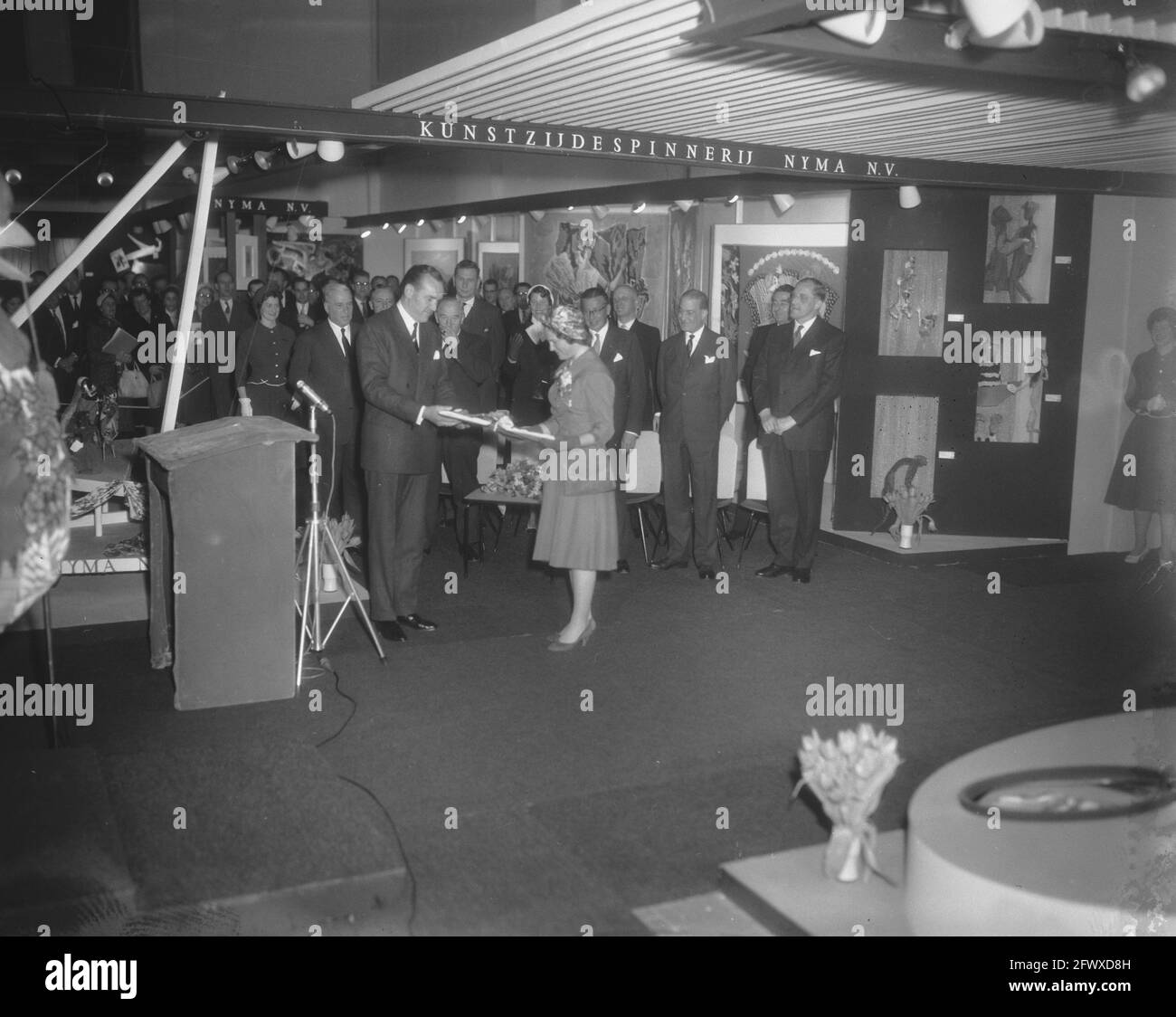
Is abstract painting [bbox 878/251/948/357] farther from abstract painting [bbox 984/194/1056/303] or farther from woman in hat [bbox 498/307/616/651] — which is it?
woman in hat [bbox 498/307/616/651]

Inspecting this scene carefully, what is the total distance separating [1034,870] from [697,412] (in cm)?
577

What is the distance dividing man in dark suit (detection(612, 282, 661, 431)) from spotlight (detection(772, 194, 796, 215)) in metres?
2.13

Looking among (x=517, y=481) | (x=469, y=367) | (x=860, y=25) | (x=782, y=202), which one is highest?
(x=860, y=25)

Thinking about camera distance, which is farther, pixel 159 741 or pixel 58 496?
pixel 159 741

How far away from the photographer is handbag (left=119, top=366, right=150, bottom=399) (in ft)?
43.3

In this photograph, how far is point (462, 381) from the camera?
365 inches

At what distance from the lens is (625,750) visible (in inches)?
212

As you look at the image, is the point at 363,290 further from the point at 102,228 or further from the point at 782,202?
the point at 102,228

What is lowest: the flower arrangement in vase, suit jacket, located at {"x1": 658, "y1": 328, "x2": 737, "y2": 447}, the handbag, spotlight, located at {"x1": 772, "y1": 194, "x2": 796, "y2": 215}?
the flower arrangement in vase

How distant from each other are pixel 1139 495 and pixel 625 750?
6135 mm

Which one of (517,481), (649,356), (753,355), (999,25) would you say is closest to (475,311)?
(649,356)

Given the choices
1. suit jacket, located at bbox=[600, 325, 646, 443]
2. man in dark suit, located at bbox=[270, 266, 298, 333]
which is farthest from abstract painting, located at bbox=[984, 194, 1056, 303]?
man in dark suit, located at bbox=[270, 266, 298, 333]
